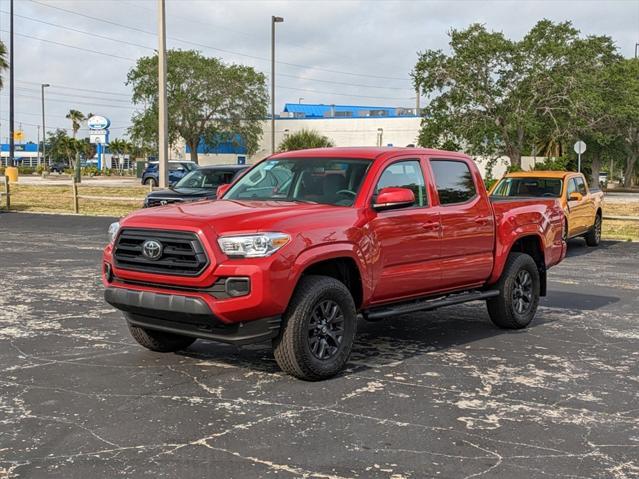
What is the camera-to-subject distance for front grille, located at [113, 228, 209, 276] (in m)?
5.98

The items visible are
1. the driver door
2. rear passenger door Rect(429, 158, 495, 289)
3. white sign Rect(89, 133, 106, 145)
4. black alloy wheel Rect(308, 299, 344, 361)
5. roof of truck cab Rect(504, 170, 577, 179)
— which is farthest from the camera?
white sign Rect(89, 133, 106, 145)

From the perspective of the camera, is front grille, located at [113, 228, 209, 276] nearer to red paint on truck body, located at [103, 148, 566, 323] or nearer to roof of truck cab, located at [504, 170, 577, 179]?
red paint on truck body, located at [103, 148, 566, 323]

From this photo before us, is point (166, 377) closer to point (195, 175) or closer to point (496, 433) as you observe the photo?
point (496, 433)

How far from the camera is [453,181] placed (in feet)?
26.4

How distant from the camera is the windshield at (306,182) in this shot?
7.04 m

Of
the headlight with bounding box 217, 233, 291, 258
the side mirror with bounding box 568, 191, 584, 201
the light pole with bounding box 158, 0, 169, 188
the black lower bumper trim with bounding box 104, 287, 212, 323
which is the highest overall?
the light pole with bounding box 158, 0, 169, 188

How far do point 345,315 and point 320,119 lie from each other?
248 ft

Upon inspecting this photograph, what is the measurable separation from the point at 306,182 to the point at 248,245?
150 cm

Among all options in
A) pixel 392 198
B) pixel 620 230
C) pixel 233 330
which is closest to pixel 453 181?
pixel 392 198

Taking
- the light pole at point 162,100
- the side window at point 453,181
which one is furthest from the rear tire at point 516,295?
the light pole at point 162,100

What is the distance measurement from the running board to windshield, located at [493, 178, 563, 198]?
8.36 metres

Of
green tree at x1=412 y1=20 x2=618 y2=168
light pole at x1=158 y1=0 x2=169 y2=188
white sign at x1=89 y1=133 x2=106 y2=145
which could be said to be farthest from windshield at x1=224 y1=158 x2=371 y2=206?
white sign at x1=89 y1=133 x2=106 y2=145

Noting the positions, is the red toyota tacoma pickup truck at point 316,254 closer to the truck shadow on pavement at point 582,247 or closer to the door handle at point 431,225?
the door handle at point 431,225

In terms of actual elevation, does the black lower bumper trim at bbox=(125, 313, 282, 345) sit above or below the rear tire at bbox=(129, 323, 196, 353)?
above
